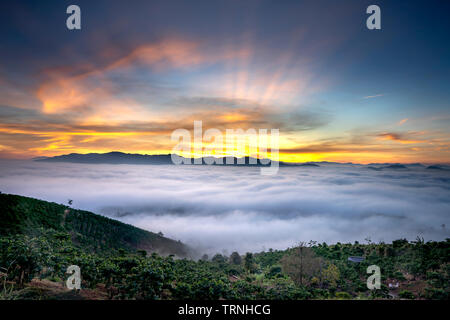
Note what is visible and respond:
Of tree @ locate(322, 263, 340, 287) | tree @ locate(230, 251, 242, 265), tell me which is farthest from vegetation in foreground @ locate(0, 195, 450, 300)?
tree @ locate(230, 251, 242, 265)

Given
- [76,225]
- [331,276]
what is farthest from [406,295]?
[76,225]

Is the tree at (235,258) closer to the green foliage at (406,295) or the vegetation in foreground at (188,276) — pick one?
the vegetation in foreground at (188,276)

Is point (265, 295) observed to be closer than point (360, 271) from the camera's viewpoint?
Yes

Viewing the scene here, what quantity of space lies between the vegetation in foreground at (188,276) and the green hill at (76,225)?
1256 cm

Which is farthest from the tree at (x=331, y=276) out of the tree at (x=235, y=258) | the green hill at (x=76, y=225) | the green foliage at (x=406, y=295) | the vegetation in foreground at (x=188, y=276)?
the green hill at (x=76, y=225)

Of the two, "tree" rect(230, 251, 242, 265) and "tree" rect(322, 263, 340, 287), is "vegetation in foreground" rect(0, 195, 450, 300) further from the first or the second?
"tree" rect(230, 251, 242, 265)

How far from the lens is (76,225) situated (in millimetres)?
26422

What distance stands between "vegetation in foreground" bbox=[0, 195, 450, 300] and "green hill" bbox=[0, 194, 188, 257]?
1256cm

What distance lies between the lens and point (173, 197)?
50531 mm

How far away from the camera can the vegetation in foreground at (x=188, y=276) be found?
21.1ft
